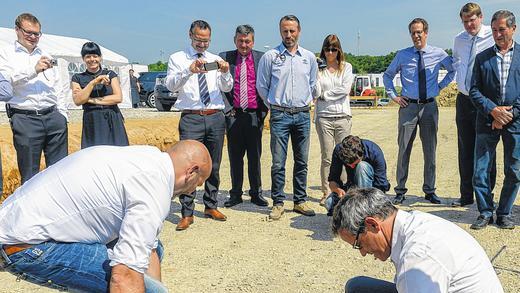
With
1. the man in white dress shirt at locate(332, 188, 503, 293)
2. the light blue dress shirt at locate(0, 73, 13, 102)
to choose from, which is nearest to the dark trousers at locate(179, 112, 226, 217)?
the light blue dress shirt at locate(0, 73, 13, 102)

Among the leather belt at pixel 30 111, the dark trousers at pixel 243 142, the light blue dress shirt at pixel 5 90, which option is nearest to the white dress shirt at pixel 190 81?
the dark trousers at pixel 243 142

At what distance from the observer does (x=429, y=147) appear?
6.41 m

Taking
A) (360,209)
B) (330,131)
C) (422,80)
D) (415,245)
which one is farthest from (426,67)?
(415,245)

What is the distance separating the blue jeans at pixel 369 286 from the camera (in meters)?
2.96

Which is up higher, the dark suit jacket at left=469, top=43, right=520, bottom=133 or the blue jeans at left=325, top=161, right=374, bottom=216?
the dark suit jacket at left=469, top=43, right=520, bottom=133

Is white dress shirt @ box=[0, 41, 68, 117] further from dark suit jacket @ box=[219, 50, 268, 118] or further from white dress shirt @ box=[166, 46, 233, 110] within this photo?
dark suit jacket @ box=[219, 50, 268, 118]

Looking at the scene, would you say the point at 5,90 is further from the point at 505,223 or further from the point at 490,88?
the point at 505,223

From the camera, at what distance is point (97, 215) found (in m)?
2.52

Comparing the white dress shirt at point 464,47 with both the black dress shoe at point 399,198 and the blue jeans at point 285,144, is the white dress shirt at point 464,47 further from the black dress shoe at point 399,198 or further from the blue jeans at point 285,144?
the blue jeans at point 285,144

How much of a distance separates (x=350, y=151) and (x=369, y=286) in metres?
2.20

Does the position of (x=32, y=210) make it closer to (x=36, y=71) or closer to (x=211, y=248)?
(x=211, y=248)

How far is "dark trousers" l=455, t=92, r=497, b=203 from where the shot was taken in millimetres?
6070

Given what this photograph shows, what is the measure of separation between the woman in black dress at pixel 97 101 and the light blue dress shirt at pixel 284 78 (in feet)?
5.16

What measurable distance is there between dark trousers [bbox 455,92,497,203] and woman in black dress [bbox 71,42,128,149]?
375 cm
